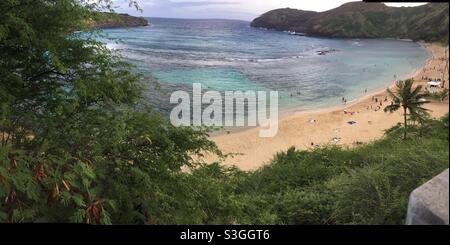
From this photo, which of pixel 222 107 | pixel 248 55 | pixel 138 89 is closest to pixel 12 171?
pixel 138 89

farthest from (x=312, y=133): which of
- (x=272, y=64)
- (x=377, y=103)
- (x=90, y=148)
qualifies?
(x=272, y=64)

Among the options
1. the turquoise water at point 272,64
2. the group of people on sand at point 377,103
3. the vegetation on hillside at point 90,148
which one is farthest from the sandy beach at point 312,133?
the vegetation on hillside at point 90,148

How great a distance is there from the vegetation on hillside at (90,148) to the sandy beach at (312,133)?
1279 centimetres

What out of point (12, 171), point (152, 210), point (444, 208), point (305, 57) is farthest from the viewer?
point (305, 57)

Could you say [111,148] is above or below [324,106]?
above

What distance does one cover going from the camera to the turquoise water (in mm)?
32344

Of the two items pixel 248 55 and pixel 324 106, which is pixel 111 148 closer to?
pixel 324 106

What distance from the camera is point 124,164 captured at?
439cm

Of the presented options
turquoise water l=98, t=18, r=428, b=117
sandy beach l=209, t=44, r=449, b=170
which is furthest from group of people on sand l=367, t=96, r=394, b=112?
turquoise water l=98, t=18, r=428, b=117

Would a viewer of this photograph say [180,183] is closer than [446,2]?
No

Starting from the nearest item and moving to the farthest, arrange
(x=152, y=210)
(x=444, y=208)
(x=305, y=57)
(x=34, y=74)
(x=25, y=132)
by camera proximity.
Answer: (x=444, y=208), (x=152, y=210), (x=25, y=132), (x=34, y=74), (x=305, y=57)

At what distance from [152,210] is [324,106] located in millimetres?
→ 26938

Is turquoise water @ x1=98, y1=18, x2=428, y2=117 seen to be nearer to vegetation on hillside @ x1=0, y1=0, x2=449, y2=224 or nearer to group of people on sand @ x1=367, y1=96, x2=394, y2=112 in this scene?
group of people on sand @ x1=367, y1=96, x2=394, y2=112

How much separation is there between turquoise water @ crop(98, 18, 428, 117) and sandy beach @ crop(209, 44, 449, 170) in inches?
111
